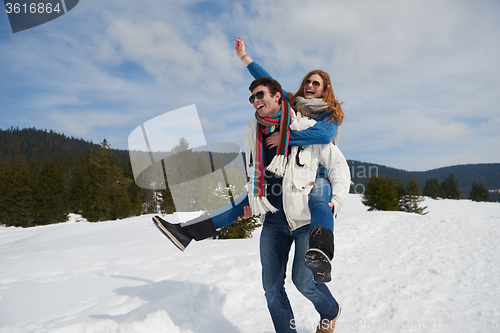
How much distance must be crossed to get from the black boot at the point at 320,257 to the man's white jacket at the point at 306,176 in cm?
35

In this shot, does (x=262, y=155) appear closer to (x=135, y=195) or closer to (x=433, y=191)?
(x=135, y=195)

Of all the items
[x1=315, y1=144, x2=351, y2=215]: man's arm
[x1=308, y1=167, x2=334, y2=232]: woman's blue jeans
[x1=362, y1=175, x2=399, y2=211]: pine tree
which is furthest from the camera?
[x1=362, y1=175, x2=399, y2=211]: pine tree

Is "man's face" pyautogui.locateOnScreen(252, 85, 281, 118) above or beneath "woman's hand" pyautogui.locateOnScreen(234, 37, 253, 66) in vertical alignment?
beneath

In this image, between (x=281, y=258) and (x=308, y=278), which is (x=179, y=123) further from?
(x=308, y=278)

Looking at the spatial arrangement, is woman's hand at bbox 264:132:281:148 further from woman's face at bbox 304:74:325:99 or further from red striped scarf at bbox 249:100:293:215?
woman's face at bbox 304:74:325:99

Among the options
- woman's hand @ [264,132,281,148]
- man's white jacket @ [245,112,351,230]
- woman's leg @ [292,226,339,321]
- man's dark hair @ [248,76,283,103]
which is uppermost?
man's dark hair @ [248,76,283,103]

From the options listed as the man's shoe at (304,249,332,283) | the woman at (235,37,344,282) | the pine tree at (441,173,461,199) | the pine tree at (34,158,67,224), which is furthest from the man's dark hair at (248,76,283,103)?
the pine tree at (441,173,461,199)

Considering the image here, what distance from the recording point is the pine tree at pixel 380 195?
90.1ft

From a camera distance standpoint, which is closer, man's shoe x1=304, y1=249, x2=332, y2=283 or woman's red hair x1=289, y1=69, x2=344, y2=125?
man's shoe x1=304, y1=249, x2=332, y2=283

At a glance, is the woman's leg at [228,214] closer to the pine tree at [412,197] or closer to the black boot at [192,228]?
the black boot at [192,228]

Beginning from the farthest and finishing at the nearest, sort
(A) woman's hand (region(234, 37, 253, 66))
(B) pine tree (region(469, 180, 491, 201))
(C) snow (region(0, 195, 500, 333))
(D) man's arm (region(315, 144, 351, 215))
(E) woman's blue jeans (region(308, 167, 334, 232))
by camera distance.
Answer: (B) pine tree (region(469, 180, 491, 201)) < (C) snow (region(0, 195, 500, 333)) < (A) woman's hand (region(234, 37, 253, 66)) < (D) man's arm (region(315, 144, 351, 215)) < (E) woman's blue jeans (region(308, 167, 334, 232))

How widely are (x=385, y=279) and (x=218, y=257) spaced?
117 inches

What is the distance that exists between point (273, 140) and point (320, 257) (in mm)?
953

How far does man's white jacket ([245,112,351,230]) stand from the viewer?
6.55ft
